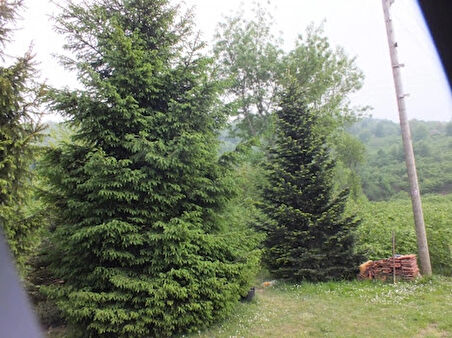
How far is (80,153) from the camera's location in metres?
4.19

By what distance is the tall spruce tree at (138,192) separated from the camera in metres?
3.76

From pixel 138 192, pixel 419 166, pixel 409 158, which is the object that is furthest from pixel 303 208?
pixel 419 166

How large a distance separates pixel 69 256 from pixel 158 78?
3129 millimetres

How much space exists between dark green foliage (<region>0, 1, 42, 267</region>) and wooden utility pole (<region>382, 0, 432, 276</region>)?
7556 mm

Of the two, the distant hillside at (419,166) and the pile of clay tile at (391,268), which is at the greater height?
the distant hillside at (419,166)

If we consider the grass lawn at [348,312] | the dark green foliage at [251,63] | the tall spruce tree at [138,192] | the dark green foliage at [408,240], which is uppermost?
the dark green foliage at [251,63]

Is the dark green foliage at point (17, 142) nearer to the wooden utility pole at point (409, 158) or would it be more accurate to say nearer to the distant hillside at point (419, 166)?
the wooden utility pole at point (409, 158)

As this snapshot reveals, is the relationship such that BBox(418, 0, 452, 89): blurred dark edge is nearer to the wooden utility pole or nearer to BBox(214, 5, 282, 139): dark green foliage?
the wooden utility pole

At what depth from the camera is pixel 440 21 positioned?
157cm

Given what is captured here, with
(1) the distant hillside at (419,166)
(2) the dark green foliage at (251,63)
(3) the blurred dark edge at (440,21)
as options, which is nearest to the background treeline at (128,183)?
(3) the blurred dark edge at (440,21)

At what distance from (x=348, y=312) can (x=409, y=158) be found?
4044 millimetres

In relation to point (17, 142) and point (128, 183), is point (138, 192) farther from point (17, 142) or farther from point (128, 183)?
point (17, 142)

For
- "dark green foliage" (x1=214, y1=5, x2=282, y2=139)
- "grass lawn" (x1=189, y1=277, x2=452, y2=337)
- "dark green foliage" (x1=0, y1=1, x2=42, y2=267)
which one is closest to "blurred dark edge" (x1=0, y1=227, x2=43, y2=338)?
"dark green foliage" (x1=0, y1=1, x2=42, y2=267)

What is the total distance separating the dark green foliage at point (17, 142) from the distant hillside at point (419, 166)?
1312 inches
